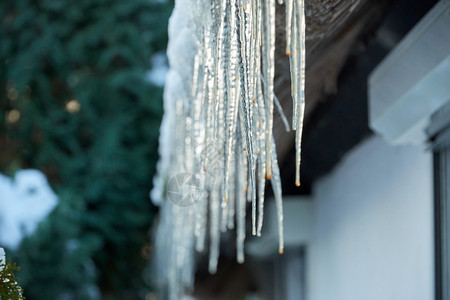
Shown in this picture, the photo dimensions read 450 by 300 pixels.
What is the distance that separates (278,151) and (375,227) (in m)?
0.66

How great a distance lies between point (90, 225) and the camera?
6523 millimetres

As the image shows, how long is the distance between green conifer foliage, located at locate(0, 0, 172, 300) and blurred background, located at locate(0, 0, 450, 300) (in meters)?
0.02

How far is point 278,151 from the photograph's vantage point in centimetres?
232

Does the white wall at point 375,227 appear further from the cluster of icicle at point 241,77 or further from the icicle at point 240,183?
the cluster of icicle at point 241,77

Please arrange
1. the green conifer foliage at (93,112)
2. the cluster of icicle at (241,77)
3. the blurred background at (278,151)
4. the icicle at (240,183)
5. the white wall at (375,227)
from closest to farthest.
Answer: the cluster of icicle at (241,77)
the icicle at (240,183)
the blurred background at (278,151)
the white wall at (375,227)
the green conifer foliage at (93,112)

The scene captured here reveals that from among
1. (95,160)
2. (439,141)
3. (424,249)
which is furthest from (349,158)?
(95,160)

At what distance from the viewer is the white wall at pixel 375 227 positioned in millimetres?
2125

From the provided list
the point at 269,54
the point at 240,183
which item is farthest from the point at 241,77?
the point at 240,183

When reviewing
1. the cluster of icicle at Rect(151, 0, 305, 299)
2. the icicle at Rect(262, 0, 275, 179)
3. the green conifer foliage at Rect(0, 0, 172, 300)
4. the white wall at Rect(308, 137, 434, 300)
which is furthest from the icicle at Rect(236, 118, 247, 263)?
the green conifer foliage at Rect(0, 0, 172, 300)

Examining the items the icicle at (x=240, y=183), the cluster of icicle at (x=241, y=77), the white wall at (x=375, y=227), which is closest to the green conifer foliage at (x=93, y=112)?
the white wall at (x=375, y=227)

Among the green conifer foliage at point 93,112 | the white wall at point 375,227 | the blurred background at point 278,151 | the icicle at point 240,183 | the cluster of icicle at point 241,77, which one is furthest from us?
the green conifer foliage at point 93,112

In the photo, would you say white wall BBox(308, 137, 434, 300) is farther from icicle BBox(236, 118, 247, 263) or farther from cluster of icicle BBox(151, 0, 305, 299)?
cluster of icicle BBox(151, 0, 305, 299)

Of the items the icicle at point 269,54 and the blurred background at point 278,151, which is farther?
the blurred background at point 278,151

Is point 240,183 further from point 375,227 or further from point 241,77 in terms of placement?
point 375,227
